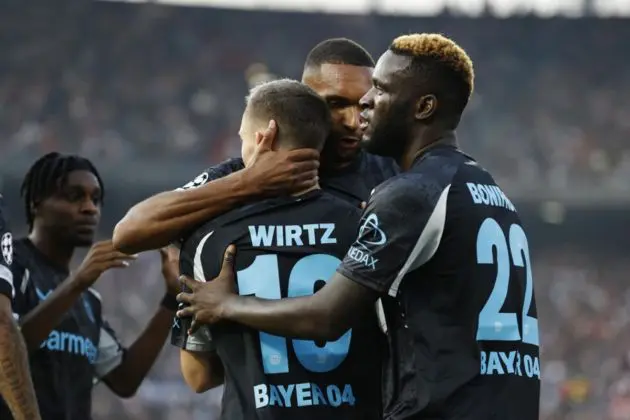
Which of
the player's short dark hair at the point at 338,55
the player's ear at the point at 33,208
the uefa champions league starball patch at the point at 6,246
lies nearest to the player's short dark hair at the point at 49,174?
the player's ear at the point at 33,208

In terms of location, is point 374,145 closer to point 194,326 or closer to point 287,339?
point 287,339

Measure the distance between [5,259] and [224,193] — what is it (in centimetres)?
155

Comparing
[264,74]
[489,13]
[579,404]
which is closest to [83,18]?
[264,74]

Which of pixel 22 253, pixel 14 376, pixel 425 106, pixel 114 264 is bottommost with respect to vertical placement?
pixel 14 376

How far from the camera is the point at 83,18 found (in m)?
26.6

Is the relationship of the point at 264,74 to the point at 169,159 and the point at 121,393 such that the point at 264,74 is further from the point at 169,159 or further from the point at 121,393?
the point at 121,393

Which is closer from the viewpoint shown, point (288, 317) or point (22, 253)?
point (288, 317)

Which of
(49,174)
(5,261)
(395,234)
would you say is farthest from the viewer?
(49,174)

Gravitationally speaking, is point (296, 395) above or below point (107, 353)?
below

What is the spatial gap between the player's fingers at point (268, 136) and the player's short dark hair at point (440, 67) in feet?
1.58

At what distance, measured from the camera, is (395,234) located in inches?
138

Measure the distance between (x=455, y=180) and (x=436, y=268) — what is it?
0.29 m

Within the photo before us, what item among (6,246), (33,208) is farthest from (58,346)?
(6,246)

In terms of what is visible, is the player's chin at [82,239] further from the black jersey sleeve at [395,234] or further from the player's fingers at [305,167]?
the black jersey sleeve at [395,234]
